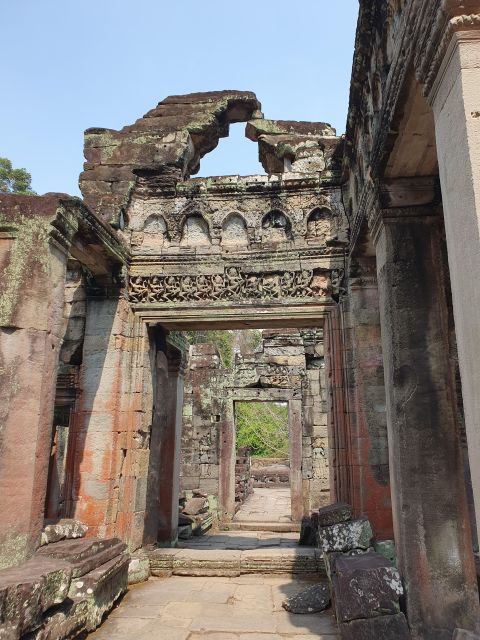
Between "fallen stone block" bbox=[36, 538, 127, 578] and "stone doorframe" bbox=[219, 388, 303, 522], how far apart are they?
25.7 ft

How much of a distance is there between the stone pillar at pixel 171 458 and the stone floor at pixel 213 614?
5.59ft

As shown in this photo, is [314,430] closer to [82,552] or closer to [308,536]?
[308,536]

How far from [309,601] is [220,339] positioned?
24.8 meters

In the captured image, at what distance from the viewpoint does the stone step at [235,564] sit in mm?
5977

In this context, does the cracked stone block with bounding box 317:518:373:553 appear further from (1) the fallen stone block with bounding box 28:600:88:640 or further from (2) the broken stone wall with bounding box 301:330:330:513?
(2) the broken stone wall with bounding box 301:330:330:513

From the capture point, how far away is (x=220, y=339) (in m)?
29.4

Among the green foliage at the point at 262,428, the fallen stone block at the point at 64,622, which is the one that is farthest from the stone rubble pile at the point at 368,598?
the green foliage at the point at 262,428

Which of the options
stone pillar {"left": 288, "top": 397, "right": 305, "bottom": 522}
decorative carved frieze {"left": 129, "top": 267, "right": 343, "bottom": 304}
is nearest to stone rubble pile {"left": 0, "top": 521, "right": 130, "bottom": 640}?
decorative carved frieze {"left": 129, "top": 267, "right": 343, "bottom": 304}

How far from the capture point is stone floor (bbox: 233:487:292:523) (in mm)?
12894

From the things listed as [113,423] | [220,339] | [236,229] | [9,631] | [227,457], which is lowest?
[9,631]

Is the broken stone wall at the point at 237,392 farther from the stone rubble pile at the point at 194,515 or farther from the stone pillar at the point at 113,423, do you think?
the stone pillar at the point at 113,423

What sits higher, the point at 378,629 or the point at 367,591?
the point at 367,591

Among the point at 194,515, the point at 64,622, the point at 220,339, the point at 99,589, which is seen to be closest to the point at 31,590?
the point at 64,622

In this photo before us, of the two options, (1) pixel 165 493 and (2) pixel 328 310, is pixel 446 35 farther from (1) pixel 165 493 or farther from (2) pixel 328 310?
(1) pixel 165 493
